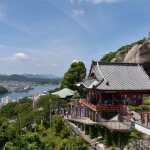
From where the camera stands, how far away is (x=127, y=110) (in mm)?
25594

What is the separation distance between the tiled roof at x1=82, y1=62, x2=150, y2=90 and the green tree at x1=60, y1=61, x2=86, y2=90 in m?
19.2

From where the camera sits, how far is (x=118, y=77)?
100 ft

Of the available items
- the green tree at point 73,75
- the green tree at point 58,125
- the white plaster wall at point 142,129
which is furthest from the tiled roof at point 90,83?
the green tree at point 73,75

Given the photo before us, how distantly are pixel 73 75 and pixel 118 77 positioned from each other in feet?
74.8

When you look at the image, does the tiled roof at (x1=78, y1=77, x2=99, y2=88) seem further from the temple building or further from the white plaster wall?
the white plaster wall

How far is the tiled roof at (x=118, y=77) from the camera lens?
1138 inches

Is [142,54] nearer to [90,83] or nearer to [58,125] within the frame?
[90,83]

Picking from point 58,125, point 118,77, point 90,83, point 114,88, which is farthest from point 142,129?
point 58,125

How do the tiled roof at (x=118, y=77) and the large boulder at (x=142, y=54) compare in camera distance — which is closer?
the tiled roof at (x=118, y=77)

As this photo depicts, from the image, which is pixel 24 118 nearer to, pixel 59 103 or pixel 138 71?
pixel 59 103

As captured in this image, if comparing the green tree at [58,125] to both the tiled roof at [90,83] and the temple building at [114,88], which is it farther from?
the tiled roof at [90,83]

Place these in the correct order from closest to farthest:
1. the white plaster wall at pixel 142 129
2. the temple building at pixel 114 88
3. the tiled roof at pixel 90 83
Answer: the white plaster wall at pixel 142 129
the temple building at pixel 114 88
the tiled roof at pixel 90 83

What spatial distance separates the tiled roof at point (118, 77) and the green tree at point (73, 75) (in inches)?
754

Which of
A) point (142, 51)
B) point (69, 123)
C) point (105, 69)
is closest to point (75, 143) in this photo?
point (69, 123)
